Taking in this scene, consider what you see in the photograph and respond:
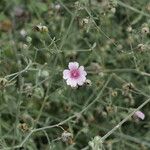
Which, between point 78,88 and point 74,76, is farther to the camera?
point 78,88

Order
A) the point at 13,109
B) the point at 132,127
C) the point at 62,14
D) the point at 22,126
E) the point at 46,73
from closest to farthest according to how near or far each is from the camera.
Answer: the point at 22,126, the point at 46,73, the point at 13,109, the point at 132,127, the point at 62,14

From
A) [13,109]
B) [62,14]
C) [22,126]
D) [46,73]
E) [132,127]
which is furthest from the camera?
[62,14]

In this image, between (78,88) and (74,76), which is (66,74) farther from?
(78,88)

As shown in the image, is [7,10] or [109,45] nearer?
[109,45]

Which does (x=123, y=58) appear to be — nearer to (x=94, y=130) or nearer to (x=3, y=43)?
(x=94, y=130)

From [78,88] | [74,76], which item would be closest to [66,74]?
[74,76]

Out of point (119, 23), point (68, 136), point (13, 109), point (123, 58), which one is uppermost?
point (119, 23)

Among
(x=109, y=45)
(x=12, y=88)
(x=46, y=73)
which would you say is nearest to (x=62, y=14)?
(x=109, y=45)

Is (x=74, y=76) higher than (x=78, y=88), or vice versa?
(x=78, y=88)
